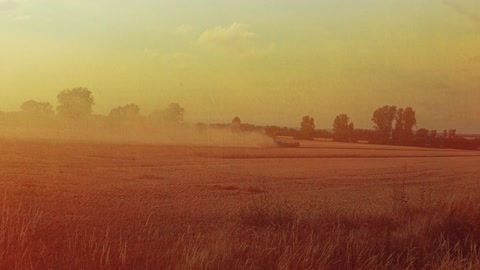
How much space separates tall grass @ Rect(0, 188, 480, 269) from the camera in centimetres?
962

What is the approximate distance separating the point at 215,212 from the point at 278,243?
15.1 ft

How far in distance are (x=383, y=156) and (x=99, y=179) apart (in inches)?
586

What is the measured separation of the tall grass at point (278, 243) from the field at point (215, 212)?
0.03m

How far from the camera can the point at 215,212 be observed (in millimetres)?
15438

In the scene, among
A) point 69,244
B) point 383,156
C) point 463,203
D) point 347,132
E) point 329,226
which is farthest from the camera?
point 383,156

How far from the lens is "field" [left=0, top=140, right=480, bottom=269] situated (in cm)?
1013

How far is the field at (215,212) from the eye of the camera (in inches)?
399

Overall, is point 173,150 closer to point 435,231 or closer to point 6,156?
point 6,156

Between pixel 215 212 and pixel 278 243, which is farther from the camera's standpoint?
pixel 215 212

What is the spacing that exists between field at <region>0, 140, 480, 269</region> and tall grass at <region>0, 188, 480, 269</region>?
0.03 meters

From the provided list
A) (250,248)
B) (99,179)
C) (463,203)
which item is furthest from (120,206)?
(463,203)

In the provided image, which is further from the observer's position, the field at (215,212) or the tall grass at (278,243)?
the field at (215,212)

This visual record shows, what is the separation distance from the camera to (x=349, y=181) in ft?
75.8

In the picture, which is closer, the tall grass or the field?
the tall grass
